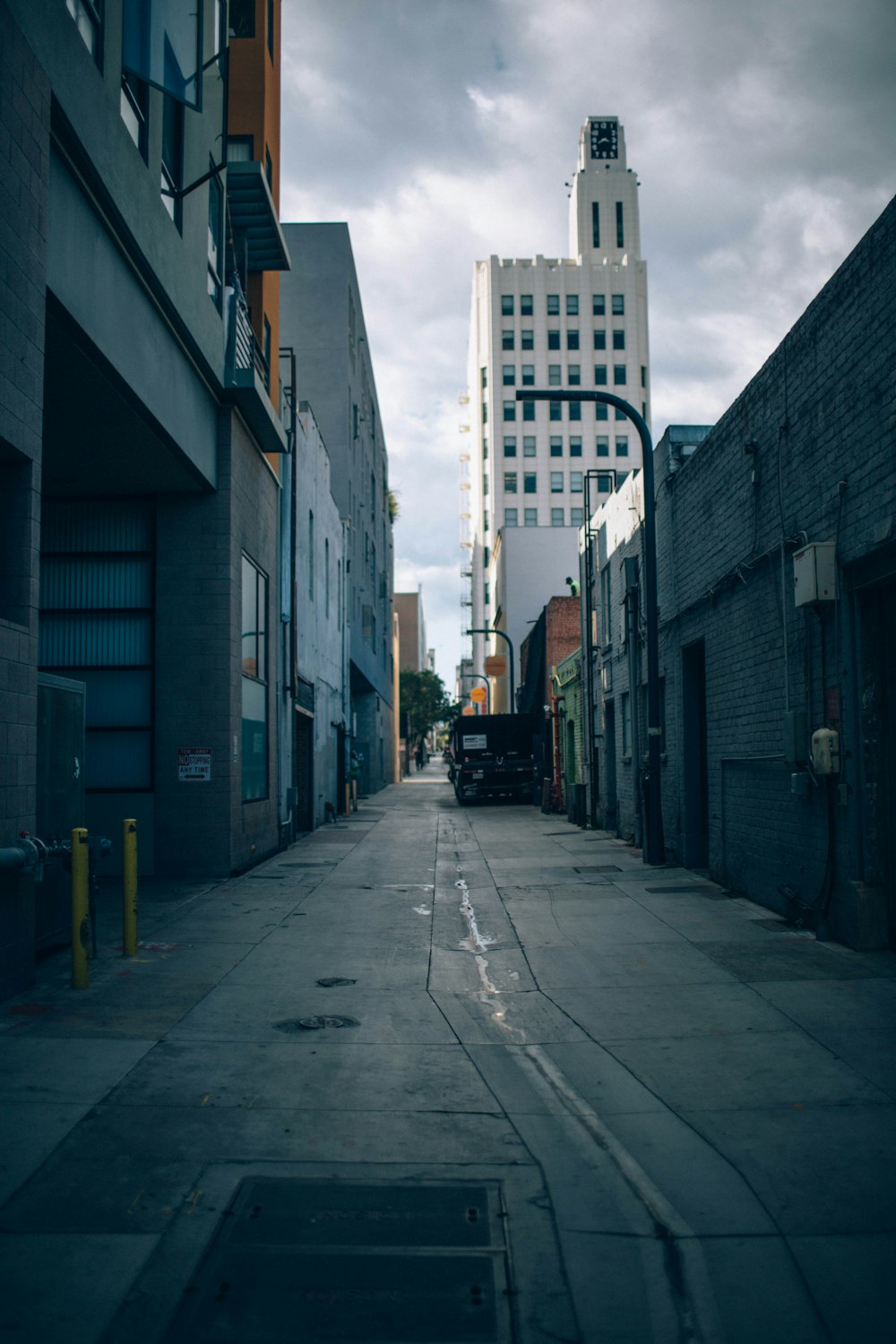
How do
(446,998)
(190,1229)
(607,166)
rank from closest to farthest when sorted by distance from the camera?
(190,1229) → (446,998) → (607,166)

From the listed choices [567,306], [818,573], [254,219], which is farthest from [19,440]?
[567,306]

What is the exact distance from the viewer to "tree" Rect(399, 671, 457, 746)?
→ 3457 inches

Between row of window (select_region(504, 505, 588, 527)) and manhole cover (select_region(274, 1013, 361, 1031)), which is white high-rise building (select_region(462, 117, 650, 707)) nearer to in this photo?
row of window (select_region(504, 505, 588, 527))

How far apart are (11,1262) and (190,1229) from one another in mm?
579

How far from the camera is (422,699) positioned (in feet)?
289

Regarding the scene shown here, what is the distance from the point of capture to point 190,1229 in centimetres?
366

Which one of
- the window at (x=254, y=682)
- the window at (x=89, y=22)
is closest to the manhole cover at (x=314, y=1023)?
the window at (x=89, y=22)

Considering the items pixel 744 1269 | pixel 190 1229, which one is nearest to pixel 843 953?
pixel 744 1269

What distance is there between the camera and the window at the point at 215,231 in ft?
48.0

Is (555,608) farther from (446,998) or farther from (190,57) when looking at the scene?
(446,998)

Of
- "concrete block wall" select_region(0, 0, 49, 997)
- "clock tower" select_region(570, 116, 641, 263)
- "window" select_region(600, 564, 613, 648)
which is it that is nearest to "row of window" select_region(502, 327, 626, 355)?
"clock tower" select_region(570, 116, 641, 263)

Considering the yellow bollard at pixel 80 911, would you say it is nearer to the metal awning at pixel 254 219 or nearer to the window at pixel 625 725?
the metal awning at pixel 254 219

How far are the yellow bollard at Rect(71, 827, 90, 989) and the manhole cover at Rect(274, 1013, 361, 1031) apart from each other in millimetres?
1650

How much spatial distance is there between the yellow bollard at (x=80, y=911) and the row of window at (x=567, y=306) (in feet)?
280
